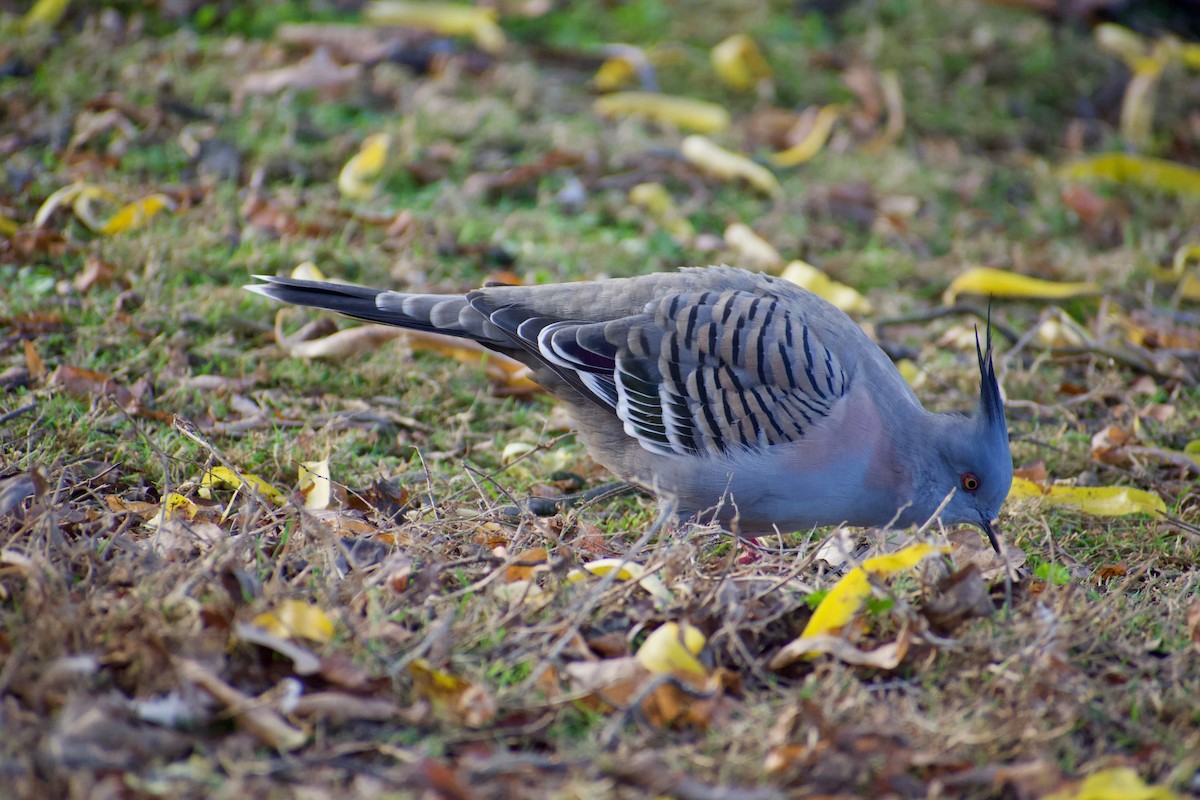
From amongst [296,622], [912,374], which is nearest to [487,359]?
[912,374]

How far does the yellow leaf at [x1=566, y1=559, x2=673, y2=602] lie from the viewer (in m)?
2.97

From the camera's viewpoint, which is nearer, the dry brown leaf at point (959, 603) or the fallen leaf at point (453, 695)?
the fallen leaf at point (453, 695)

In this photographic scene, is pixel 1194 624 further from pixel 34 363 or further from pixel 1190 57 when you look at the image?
pixel 1190 57

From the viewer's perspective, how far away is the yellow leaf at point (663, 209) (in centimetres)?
614

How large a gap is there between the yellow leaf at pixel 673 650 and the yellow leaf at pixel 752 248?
331cm

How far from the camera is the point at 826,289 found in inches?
217

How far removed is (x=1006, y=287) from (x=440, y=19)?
431cm

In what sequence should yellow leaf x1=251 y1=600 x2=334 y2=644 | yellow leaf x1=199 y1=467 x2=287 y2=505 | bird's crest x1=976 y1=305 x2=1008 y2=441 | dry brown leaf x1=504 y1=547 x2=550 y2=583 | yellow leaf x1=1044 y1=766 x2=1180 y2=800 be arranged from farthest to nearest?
bird's crest x1=976 y1=305 x2=1008 y2=441, yellow leaf x1=199 y1=467 x2=287 y2=505, dry brown leaf x1=504 y1=547 x2=550 y2=583, yellow leaf x1=251 y1=600 x2=334 y2=644, yellow leaf x1=1044 y1=766 x2=1180 y2=800

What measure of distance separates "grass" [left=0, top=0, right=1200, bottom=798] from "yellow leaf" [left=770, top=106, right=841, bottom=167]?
0.46ft

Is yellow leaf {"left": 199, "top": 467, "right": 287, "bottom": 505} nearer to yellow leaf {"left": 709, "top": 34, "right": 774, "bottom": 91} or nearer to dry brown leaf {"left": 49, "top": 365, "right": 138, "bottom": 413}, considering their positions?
dry brown leaf {"left": 49, "top": 365, "right": 138, "bottom": 413}

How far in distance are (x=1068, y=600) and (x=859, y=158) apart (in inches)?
192

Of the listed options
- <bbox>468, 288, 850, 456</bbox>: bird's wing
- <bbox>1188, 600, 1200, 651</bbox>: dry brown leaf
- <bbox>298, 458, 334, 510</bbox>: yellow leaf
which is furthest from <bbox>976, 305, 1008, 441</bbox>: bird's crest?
<bbox>298, 458, 334, 510</bbox>: yellow leaf

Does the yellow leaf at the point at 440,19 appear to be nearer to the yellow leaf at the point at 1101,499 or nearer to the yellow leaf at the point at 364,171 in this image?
the yellow leaf at the point at 364,171

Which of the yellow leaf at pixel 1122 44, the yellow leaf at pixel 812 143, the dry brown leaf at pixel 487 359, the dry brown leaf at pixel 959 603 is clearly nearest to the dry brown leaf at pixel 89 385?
the dry brown leaf at pixel 487 359
